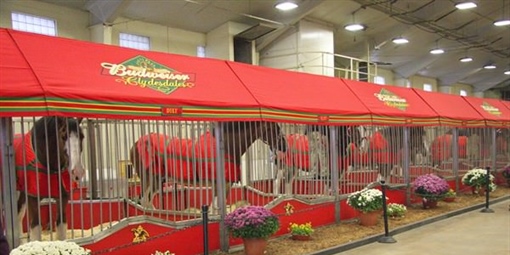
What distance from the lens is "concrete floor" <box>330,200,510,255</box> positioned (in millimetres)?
7070

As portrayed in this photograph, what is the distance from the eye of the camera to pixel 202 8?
15523 mm

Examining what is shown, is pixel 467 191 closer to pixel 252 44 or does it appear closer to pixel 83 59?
pixel 252 44

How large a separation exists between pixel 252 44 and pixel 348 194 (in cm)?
977

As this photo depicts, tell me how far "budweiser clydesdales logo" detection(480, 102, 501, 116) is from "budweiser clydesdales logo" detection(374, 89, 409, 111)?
5.89m

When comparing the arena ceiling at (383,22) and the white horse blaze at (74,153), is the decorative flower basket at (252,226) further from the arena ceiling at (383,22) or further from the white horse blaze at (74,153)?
the arena ceiling at (383,22)

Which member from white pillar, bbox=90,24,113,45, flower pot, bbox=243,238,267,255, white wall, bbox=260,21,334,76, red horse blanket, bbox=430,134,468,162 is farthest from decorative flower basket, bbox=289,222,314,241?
white wall, bbox=260,21,334,76

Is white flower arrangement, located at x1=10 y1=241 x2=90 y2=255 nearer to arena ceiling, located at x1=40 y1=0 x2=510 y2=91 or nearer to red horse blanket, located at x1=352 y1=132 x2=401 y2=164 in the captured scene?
red horse blanket, located at x1=352 y1=132 x2=401 y2=164

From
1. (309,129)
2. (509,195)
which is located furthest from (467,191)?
(309,129)

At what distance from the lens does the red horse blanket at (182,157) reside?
6363 millimetres

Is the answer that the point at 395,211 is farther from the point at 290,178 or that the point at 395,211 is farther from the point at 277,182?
the point at 277,182

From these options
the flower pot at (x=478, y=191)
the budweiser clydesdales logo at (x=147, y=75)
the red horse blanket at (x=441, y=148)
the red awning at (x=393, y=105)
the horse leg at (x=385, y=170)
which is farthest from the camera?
the flower pot at (x=478, y=191)

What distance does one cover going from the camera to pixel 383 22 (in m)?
21.3

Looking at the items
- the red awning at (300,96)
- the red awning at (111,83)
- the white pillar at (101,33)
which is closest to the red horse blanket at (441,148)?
the red awning at (300,96)

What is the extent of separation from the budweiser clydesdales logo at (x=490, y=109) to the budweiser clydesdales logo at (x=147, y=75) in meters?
12.6
